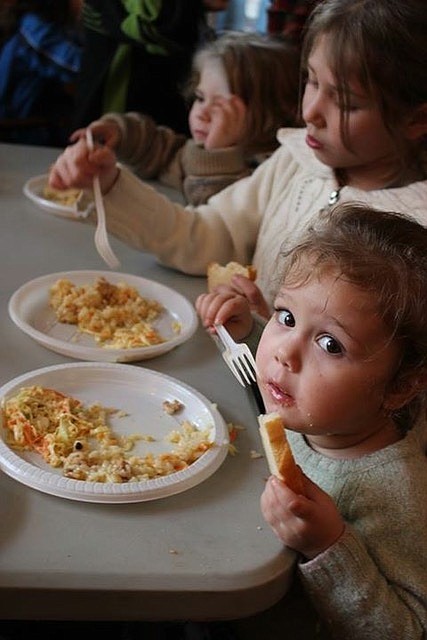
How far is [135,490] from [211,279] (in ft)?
1.87

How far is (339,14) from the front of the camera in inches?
48.1

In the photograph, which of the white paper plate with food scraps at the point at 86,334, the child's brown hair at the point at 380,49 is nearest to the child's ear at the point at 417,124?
the child's brown hair at the point at 380,49

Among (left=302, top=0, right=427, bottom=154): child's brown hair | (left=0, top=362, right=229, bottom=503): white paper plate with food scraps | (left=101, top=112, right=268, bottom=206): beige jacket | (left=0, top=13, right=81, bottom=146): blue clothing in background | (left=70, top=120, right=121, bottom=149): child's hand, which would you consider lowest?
(left=0, top=13, right=81, bottom=146): blue clothing in background

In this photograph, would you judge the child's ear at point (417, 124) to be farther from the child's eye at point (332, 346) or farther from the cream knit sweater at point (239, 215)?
the child's eye at point (332, 346)

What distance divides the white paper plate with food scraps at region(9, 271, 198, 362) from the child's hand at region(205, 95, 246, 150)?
643 mm

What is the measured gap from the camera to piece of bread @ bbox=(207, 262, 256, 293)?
124cm

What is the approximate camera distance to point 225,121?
6.09ft

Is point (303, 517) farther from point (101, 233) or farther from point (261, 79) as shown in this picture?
point (261, 79)

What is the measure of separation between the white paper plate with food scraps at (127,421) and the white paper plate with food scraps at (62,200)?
497 millimetres

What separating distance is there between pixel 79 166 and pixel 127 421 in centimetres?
57

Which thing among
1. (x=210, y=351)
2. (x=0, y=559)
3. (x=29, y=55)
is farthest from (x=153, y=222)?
(x=29, y=55)

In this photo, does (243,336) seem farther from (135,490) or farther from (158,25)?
(158,25)

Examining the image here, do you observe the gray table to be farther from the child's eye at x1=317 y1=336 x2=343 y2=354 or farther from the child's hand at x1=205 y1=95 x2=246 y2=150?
the child's hand at x1=205 y1=95 x2=246 y2=150

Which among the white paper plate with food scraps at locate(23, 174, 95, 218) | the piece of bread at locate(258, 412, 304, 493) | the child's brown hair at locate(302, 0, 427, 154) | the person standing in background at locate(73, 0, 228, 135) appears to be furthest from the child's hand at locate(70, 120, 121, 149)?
the piece of bread at locate(258, 412, 304, 493)
